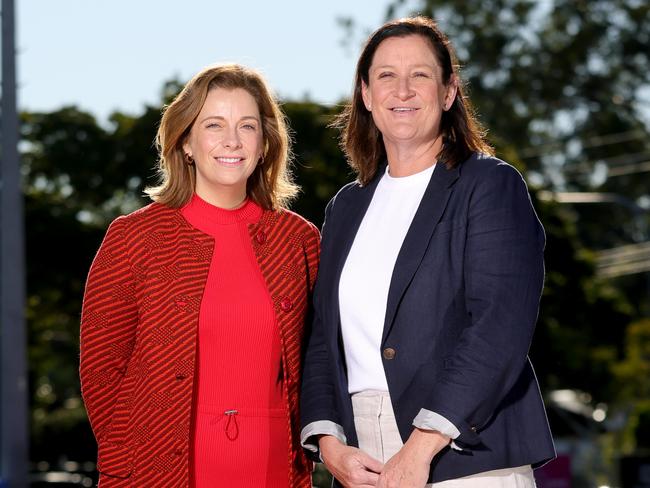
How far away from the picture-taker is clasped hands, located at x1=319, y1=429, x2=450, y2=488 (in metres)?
3.43

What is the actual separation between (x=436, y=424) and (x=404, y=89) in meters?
1.04

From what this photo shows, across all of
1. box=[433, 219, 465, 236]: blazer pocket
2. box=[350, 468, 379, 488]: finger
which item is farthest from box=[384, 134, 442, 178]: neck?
box=[350, 468, 379, 488]: finger

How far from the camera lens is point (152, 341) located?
13.1ft

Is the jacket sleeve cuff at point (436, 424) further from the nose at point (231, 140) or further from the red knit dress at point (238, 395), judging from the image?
the nose at point (231, 140)

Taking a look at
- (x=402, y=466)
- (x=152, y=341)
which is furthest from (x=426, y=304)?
(x=152, y=341)

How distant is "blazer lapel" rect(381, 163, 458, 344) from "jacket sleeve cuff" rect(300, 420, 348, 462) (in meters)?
0.36

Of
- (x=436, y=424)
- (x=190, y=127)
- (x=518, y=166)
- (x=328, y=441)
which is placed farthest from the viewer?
(x=518, y=166)

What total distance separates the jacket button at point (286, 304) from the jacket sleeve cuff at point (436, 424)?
81 centimetres

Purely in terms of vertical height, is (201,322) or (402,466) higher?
(201,322)

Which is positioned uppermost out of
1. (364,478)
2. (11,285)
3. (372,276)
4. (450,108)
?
(450,108)

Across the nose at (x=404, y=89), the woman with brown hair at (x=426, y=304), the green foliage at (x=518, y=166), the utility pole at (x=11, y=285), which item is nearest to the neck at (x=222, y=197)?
the woman with brown hair at (x=426, y=304)

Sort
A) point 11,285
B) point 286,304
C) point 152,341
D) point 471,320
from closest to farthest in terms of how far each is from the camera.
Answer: point 471,320, point 152,341, point 286,304, point 11,285

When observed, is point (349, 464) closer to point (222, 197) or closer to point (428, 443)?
point (428, 443)

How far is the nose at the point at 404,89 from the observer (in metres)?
3.79
